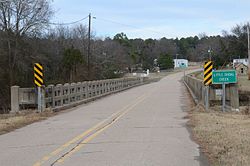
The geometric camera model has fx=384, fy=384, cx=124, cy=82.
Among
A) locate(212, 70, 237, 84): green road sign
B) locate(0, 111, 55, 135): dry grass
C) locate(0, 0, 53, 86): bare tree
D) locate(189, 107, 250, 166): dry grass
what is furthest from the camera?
locate(0, 0, 53, 86): bare tree

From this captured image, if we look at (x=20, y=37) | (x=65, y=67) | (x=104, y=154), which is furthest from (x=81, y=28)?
(x=104, y=154)

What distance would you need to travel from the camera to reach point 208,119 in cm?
1409

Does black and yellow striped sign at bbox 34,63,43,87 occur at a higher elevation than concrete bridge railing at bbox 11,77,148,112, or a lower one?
higher

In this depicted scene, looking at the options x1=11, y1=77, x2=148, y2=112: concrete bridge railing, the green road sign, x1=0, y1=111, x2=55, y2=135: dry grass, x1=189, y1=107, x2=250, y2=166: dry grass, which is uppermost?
the green road sign

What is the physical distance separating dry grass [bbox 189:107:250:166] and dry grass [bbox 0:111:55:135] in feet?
20.1

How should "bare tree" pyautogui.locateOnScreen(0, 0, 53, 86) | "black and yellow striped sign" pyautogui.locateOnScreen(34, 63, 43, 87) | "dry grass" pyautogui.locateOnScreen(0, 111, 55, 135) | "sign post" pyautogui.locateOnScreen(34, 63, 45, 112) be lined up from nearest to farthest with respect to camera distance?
1. "dry grass" pyautogui.locateOnScreen(0, 111, 55, 135)
2. "sign post" pyautogui.locateOnScreen(34, 63, 45, 112)
3. "black and yellow striped sign" pyautogui.locateOnScreen(34, 63, 43, 87)
4. "bare tree" pyautogui.locateOnScreen(0, 0, 53, 86)

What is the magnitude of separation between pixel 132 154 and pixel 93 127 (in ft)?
15.9

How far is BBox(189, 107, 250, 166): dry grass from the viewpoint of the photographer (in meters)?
7.40

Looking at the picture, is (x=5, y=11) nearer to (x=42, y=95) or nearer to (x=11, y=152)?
(x=42, y=95)

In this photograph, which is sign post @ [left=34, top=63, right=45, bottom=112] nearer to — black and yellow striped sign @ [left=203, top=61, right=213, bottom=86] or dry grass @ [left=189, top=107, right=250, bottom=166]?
dry grass @ [left=189, top=107, right=250, bottom=166]

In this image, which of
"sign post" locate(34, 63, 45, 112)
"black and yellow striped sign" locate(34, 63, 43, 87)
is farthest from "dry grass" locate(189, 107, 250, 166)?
"black and yellow striped sign" locate(34, 63, 43, 87)

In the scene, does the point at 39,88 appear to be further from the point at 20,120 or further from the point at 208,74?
the point at 208,74

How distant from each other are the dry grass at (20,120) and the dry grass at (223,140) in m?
6.12

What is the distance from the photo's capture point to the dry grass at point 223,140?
24.3ft
